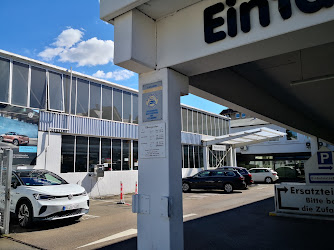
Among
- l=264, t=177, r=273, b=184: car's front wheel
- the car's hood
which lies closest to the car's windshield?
the car's hood

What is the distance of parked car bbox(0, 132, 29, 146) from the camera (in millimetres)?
11695

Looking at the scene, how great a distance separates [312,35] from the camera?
11.2ft

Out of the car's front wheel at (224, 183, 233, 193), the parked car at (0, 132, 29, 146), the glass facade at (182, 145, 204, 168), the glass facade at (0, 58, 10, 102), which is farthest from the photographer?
the glass facade at (182, 145, 204, 168)

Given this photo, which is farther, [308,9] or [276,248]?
[276,248]

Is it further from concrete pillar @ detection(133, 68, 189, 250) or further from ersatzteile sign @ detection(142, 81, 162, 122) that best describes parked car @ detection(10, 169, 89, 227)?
ersatzteile sign @ detection(142, 81, 162, 122)

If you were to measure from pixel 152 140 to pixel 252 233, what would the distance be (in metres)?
4.62

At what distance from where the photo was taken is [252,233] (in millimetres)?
7285

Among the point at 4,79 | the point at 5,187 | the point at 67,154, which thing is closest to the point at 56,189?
the point at 5,187

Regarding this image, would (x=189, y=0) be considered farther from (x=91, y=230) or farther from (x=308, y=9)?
(x=91, y=230)

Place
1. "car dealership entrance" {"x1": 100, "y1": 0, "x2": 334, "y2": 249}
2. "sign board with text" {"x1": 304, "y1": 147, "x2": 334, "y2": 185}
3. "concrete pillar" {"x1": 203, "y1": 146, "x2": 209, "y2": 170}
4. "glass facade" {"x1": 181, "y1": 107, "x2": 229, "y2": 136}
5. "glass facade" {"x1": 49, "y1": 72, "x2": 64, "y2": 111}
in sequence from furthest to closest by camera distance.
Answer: "concrete pillar" {"x1": 203, "y1": 146, "x2": 209, "y2": 170}
"glass facade" {"x1": 181, "y1": 107, "x2": 229, "y2": 136}
"glass facade" {"x1": 49, "y1": 72, "x2": 64, "y2": 111}
"sign board with text" {"x1": 304, "y1": 147, "x2": 334, "y2": 185}
"car dealership entrance" {"x1": 100, "y1": 0, "x2": 334, "y2": 249}

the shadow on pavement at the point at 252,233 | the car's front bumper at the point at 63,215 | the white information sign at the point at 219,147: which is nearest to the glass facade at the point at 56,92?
the car's front bumper at the point at 63,215

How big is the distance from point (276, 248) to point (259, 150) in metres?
28.1

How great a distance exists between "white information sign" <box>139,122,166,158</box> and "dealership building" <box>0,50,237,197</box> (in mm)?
9478

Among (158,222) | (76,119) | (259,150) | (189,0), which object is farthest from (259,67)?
(259,150)
